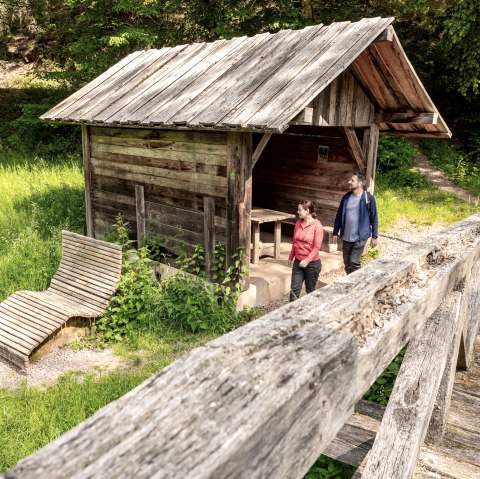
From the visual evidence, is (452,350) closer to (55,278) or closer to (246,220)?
(246,220)

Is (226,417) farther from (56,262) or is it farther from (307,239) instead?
(56,262)

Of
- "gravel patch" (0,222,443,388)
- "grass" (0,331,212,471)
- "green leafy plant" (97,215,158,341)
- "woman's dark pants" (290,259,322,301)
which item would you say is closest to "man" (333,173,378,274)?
"woman's dark pants" (290,259,322,301)

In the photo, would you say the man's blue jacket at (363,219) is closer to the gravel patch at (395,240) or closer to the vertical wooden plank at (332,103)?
the vertical wooden plank at (332,103)

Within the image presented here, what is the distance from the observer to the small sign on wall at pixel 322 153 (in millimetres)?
9219

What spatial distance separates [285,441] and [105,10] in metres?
15.8

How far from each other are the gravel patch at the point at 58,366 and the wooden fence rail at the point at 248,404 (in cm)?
464

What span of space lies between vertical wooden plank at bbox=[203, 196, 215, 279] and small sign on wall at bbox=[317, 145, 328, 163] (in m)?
3.38

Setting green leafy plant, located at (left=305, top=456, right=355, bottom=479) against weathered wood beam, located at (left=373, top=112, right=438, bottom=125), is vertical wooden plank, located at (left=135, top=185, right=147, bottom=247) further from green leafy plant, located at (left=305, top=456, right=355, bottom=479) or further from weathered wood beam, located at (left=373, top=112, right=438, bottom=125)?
green leafy plant, located at (left=305, top=456, right=355, bottom=479)

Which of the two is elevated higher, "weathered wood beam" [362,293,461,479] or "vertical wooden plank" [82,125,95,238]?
"weathered wood beam" [362,293,461,479]

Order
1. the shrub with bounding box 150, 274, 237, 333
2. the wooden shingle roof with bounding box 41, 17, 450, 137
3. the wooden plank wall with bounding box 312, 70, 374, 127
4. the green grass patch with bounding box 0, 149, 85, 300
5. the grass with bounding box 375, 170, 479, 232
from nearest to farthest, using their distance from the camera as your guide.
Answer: the wooden shingle roof with bounding box 41, 17, 450, 137 < the shrub with bounding box 150, 274, 237, 333 < the wooden plank wall with bounding box 312, 70, 374, 127 < the green grass patch with bounding box 0, 149, 85, 300 < the grass with bounding box 375, 170, 479, 232

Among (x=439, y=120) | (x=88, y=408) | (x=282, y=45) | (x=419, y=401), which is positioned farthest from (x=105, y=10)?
(x=419, y=401)

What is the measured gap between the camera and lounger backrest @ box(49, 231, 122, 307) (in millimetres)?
6938

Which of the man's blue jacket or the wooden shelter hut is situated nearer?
the wooden shelter hut

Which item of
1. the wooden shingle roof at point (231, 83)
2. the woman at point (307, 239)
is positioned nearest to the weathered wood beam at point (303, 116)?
the wooden shingle roof at point (231, 83)
